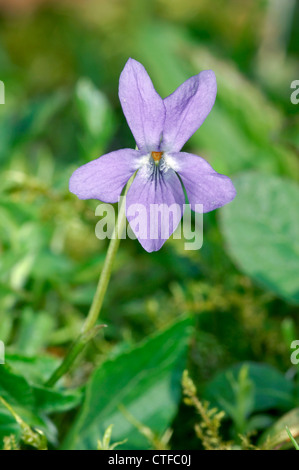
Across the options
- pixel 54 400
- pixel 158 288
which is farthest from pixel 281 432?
pixel 158 288

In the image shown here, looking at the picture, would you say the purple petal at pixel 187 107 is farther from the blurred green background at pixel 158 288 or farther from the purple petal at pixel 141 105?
the blurred green background at pixel 158 288

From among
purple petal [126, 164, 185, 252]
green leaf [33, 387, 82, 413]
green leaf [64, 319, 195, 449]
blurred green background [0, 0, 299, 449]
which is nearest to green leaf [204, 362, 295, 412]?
blurred green background [0, 0, 299, 449]

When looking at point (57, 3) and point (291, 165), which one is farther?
point (57, 3)

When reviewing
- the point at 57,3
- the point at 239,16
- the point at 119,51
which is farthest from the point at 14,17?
the point at 239,16

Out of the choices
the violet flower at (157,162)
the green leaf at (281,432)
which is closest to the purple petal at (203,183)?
the violet flower at (157,162)

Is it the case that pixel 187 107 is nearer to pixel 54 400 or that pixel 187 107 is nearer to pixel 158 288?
pixel 54 400
